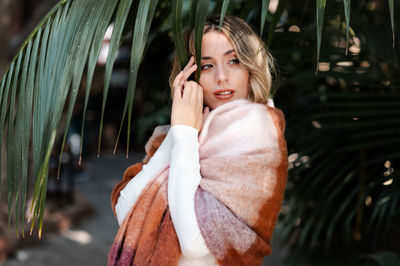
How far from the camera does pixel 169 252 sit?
3.51 ft

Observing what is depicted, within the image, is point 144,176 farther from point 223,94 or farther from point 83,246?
point 83,246

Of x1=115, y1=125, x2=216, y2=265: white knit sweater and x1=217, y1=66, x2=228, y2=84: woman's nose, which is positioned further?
x1=217, y1=66, x2=228, y2=84: woman's nose

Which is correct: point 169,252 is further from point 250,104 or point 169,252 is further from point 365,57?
point 365,57

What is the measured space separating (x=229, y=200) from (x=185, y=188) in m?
0.10

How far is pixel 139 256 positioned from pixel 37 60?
0.55m

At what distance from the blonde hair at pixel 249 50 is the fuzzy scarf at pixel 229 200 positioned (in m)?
0.09

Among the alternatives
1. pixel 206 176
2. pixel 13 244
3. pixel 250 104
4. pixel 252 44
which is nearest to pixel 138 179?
pixel 206 176

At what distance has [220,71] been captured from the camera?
120 centimetres

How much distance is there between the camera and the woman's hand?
3.75ft

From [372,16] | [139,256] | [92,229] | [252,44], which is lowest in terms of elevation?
[92,229]

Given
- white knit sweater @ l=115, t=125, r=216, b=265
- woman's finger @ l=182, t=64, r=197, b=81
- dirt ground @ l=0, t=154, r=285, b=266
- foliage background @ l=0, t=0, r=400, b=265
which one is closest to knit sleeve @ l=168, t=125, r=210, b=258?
white knit sweater @ l=115, t=125, r=216, b=265

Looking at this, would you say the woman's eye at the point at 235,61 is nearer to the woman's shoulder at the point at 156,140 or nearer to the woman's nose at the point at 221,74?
the woman's nose at the point at 221,74

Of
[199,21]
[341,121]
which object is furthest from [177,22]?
[341,121]

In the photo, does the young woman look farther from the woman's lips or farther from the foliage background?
the foliage background
